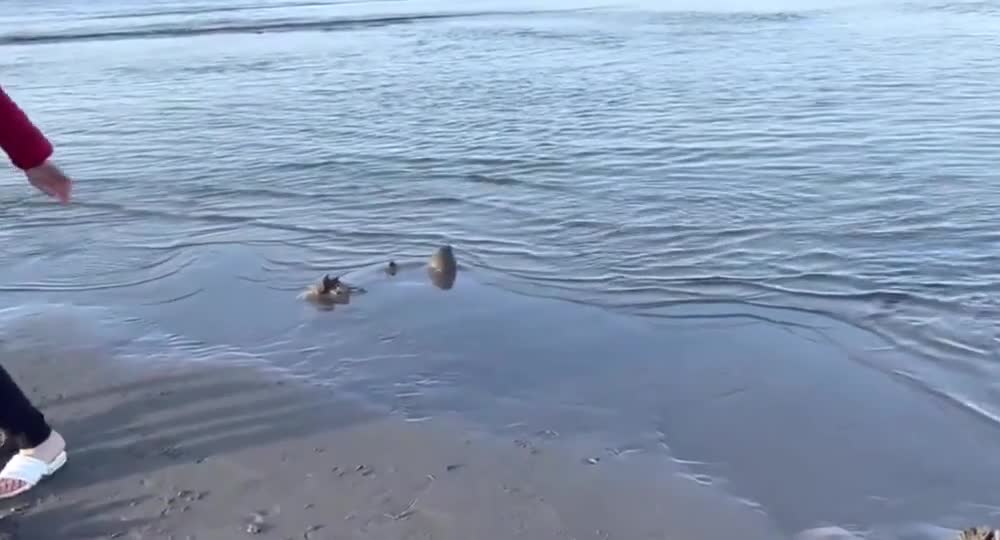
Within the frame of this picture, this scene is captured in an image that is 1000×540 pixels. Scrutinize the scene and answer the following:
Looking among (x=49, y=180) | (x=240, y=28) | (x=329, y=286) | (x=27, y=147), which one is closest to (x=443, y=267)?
(x=329, y=286)

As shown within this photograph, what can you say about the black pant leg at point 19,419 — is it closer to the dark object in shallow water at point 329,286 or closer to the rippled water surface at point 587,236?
the rippled water surface at point 587,236

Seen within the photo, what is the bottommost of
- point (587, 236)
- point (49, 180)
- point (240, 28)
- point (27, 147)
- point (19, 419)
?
point (240, 28)

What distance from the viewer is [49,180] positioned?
153 inches

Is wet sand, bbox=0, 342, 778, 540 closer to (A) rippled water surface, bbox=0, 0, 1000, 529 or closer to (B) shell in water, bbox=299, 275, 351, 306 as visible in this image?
(A) rippled water surface, bbox=0, 0, 1000, 529

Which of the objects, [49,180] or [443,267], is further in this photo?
[443,267]

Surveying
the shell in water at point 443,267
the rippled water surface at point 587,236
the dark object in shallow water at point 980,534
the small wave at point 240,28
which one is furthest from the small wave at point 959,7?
the dark object in shallow water at point 980,534

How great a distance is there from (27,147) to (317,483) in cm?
167

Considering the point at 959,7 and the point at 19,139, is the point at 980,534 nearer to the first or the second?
the point at 19,139

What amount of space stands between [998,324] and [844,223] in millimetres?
2213

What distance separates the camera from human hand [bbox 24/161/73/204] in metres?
3.84

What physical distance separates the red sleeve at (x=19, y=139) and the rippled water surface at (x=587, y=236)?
2.00 meters

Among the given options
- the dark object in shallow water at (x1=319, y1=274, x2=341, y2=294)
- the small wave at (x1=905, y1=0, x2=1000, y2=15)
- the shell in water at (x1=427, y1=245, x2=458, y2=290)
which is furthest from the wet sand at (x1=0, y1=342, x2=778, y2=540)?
the small wave at (x1=905, y1=0, x2=1000, y2=15)

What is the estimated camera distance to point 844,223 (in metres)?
7.91

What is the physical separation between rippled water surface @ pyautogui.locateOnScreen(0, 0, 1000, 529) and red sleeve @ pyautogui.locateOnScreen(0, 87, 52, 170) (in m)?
2.00
